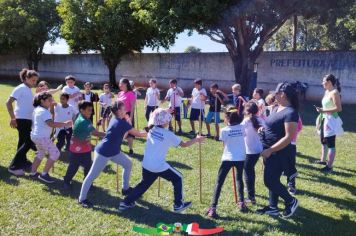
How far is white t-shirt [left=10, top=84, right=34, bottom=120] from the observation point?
23.5ft

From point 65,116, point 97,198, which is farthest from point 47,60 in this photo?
point 97,198

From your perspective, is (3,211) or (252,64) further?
(252,64)

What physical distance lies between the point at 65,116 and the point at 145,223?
3835mm

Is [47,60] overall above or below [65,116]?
above

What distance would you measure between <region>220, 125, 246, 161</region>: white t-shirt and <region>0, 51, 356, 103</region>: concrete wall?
16.6 m

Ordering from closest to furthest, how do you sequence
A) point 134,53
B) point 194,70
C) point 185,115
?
point 185,115, point 194,70, point 134,53

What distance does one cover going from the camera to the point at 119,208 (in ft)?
19.2

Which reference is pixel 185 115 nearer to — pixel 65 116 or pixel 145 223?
pixel 65 116

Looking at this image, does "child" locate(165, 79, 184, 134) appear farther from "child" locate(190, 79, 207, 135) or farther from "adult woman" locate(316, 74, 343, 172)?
"adult woman" locate(316, 74, 343, 172)

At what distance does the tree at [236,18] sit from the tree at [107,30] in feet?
14.0

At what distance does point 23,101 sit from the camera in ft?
23.6

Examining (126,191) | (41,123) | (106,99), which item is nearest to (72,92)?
(106,99)

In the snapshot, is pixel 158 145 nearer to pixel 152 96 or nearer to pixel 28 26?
pixel 152 96

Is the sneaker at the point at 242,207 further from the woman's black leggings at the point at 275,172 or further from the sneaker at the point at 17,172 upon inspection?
the sneaker at the point at 17,172
